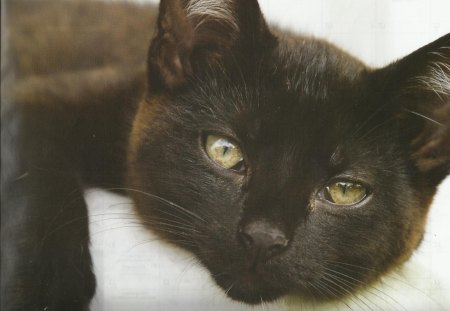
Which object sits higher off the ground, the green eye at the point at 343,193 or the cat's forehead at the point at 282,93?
the cat's forehead at the point at 282,93

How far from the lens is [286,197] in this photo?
90 cm

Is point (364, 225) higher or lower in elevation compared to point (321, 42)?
lower

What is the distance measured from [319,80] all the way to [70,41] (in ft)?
1.61

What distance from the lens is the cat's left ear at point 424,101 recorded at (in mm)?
891

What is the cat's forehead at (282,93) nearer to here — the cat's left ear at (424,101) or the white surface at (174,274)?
the cat's left ear at (424,101)

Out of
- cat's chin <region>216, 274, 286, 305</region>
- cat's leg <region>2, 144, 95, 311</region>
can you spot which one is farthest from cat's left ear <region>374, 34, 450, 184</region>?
cat's leg <region>2, 144, 95, 311</region>

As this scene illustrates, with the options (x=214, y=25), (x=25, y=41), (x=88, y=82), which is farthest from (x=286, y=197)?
(x=25, y=41)

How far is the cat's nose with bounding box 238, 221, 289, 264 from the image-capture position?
0.86m

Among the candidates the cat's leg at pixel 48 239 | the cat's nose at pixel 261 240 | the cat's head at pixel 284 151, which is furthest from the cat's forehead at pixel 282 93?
the cat's leg at pixel 48 239

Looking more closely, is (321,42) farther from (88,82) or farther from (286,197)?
(88,82)

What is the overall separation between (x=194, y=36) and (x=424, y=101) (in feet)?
1.37

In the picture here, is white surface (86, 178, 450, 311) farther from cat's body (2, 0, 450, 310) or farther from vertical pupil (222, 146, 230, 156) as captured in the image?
vertical pupil (222, 146, 230, 156)

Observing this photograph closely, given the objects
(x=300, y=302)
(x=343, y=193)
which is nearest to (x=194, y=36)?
(x=343, y=193)

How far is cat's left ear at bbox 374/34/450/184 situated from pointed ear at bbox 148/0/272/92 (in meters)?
0.23
